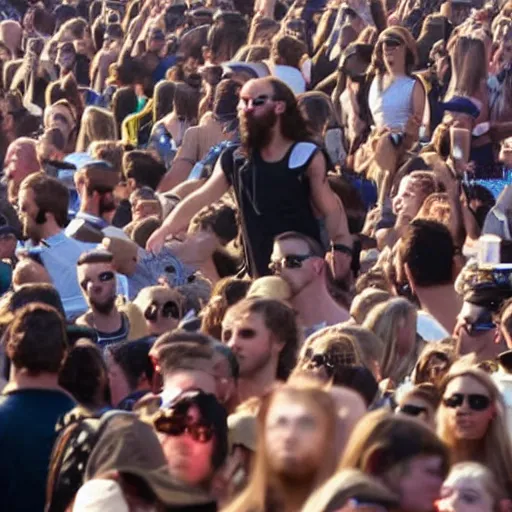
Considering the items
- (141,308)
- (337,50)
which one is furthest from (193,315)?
(337,50)

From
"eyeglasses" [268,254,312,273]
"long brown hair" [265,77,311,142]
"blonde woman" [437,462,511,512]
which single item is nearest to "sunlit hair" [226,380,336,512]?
"blonde woman" [437,462,511,512]

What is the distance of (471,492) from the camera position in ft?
20.2

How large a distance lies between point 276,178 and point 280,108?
33 cm

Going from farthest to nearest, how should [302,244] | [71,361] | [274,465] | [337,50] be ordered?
[337,50], [302,244], [71,361], [274,465]

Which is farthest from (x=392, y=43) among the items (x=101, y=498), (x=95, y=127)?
(x=101, y=498)

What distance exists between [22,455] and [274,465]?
1.75m

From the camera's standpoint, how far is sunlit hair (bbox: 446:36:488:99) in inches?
570

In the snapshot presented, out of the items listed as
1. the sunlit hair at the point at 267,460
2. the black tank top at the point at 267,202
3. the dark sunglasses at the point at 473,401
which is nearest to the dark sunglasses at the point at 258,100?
the black tank top at the point at 267,202

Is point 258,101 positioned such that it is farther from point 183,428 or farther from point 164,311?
point 183,428

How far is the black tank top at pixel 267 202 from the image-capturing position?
10742mm

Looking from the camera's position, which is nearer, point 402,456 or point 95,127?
point 402,456

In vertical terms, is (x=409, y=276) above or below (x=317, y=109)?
above

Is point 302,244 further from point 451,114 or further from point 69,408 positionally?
point 451,114

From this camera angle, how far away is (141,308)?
10.1 meters
